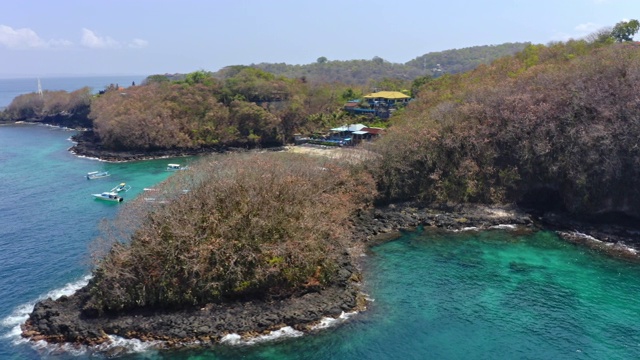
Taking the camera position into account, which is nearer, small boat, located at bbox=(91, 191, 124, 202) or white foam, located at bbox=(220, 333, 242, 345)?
white foam, located at bbox=(220, 333, 242, 345)

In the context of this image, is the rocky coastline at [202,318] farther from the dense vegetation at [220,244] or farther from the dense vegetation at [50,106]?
the dense vegetation at [50,106]

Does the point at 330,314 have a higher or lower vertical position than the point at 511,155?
lower

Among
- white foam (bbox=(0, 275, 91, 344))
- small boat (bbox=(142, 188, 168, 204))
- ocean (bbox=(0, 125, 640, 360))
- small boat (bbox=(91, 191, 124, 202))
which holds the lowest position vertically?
ocean (bbox=(0, 125, 640, 360))

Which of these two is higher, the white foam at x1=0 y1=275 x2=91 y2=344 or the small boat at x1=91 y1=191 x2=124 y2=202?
the small boat at x1=91 y1=191 x2=124 y2=202

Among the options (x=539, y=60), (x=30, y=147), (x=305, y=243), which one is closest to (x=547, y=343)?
(x=305, y=243)

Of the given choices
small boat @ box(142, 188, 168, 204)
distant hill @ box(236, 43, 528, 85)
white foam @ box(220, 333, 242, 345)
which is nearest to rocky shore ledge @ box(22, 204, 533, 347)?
white foam @ box(220, 333, 242, 345)

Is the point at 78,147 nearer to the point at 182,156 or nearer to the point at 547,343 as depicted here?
the point at 182,156

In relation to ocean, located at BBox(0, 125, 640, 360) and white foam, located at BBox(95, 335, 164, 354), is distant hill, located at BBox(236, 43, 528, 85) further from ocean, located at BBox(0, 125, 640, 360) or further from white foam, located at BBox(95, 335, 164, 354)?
white foam, located at BBox(95, 335, 164, 354)
